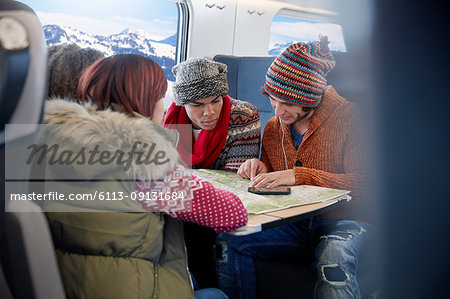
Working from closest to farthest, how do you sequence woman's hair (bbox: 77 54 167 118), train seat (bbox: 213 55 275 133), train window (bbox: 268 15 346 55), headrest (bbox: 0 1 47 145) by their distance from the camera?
headrest (bbox: 0 1 47 145)
woman's hair (bbox: 77 54 167 118)
train seat (bbox: 213 55 275 133)
train window (bbox: 268 15 346 55)

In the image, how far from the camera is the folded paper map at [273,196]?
4.58ft

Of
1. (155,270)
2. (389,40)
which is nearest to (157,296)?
(155,270)

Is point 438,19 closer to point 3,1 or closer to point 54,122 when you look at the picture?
point 3,1

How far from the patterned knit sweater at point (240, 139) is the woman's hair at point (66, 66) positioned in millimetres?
870

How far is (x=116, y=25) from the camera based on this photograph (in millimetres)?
3182

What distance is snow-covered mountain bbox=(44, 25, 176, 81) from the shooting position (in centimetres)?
294

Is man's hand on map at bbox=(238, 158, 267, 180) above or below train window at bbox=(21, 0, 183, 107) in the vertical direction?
below

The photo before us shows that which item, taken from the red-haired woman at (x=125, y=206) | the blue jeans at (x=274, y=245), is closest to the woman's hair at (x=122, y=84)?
the red-haired woman at (x=125, y=206)

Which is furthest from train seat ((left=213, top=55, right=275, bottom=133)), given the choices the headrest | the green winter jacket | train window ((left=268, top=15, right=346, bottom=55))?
the headrest

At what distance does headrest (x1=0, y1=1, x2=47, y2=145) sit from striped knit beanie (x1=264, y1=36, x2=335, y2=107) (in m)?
1.24

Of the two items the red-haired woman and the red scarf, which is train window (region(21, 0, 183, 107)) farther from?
the red-haired woman

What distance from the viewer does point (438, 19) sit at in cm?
24

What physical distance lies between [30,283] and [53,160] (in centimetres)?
30

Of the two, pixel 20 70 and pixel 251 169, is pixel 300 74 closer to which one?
pixel 251 169
